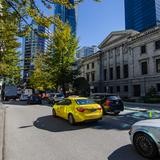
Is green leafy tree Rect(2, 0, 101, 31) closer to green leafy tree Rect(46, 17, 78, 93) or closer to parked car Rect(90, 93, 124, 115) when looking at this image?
A: parked car Rect(90, 93, 124, 115)

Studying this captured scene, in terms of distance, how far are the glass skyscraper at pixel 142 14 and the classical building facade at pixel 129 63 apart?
2277 inches

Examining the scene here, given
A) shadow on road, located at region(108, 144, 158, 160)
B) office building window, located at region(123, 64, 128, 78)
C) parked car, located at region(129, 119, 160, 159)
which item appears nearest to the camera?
parked car, located at region(129, 119, 160, 159)

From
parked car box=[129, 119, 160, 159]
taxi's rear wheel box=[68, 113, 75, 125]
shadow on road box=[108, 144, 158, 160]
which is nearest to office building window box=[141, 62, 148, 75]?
taxi's rear wheel box=[68, 113, 75, 125]

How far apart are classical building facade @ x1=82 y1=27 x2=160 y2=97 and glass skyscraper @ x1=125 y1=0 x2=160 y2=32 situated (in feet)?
190

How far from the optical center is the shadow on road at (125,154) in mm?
5879

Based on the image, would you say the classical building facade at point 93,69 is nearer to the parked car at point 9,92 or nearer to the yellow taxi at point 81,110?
the parked car at point 9,92

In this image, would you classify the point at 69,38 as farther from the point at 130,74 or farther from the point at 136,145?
the point at 136,145

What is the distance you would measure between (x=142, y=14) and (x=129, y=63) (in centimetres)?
7729

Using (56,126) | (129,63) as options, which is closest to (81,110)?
(56,126)

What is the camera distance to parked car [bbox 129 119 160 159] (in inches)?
217

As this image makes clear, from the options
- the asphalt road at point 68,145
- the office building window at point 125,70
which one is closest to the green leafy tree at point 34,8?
the asphalt road at point 68,145

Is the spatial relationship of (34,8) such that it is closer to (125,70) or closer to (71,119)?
(71,119)

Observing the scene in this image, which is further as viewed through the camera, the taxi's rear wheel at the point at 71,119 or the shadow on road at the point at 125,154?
the taxi's rear wheel at the point at 71,119

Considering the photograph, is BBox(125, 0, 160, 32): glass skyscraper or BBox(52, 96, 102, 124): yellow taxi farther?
BBox(125, 0, 160, 32): glass skyscraper
